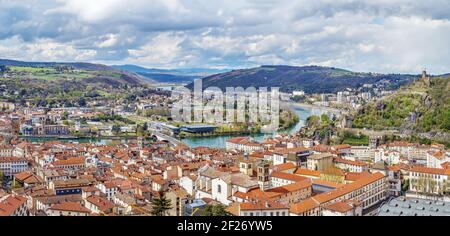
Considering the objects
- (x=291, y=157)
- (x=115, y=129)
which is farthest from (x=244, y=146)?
(x=115, y=129)

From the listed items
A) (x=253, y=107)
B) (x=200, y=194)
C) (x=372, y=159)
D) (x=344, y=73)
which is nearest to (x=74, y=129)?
(x=253, y=107)

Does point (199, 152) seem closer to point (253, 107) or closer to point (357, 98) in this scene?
point (253, 107)

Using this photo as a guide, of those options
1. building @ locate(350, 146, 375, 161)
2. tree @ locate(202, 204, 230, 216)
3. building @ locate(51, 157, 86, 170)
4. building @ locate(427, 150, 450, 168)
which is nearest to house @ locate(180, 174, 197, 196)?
tree @ locate(202, 204, 230, 216)

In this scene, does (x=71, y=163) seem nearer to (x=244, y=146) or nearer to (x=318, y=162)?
(x=244, y=146)

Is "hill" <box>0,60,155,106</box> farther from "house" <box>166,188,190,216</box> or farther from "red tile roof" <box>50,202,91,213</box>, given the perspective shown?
"house" <box>166,188,190,216</box>

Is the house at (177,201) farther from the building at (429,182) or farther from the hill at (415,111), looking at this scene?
the hill at (415,111)

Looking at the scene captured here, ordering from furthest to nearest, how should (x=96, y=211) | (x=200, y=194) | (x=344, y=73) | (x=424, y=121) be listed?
(x=344, y=73) → (x=424, y=121) → (x=200, y=194) → (x=96, y=211)
